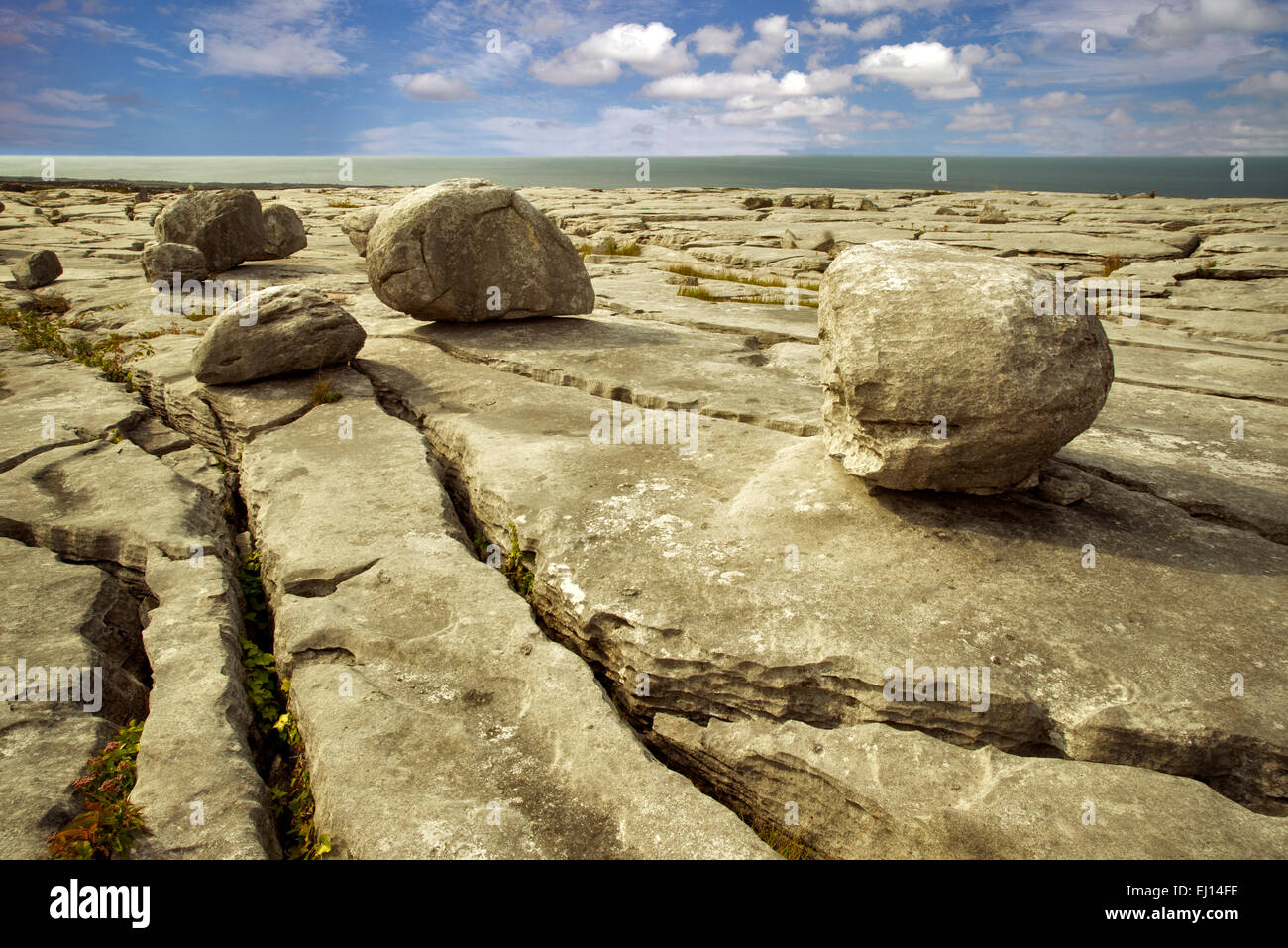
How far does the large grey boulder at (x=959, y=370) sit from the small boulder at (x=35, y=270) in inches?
487

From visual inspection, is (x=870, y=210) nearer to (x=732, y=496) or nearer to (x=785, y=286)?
(x=785, y=286)

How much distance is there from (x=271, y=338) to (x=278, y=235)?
24.4 ft

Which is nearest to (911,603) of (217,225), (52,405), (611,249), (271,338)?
(271,338)

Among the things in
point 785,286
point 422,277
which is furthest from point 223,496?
point 785,286

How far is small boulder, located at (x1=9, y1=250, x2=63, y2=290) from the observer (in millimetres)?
10930

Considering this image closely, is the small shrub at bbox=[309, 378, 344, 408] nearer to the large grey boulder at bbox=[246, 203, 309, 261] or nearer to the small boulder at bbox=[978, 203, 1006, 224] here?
the large grey boulder at bbox=[246, 203, 309, 261]

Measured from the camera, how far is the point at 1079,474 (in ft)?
13.3

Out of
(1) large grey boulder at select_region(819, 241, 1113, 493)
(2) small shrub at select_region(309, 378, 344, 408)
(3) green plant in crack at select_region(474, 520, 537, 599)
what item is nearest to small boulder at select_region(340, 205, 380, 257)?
(2) small shrub at select_region(309, 378, 344, 408)

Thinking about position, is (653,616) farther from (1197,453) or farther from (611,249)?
(611,249)

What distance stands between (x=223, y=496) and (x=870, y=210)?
65.8 ft

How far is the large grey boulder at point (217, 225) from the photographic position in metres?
11.2

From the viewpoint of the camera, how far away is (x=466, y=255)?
7.28 m

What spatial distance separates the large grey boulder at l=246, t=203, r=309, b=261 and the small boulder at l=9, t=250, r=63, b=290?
2.67 meters
